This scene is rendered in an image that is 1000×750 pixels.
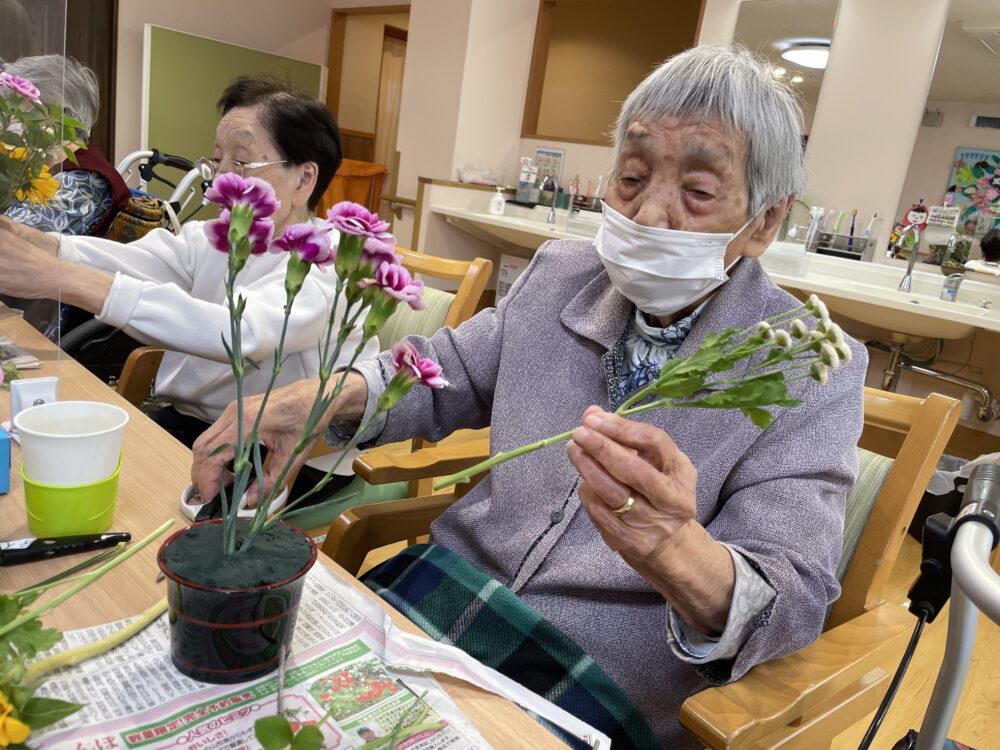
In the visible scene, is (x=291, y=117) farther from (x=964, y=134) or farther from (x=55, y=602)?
(x=964, y=134)

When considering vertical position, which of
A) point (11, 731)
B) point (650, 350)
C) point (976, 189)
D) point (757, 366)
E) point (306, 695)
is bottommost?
point (306, 695)

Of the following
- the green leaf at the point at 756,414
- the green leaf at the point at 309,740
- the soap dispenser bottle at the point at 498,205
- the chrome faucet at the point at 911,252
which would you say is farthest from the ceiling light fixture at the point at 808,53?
the green leaf at the point at 309,740

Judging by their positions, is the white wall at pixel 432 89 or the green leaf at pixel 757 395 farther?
the white wall at pixel 432 89

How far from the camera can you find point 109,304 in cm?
122

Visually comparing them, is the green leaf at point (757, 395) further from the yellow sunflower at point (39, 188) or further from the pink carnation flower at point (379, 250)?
the yellow sunflower at point (39, 188)

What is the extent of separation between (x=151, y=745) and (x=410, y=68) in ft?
16.8

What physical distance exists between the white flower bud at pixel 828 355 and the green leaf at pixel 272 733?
1.37ft

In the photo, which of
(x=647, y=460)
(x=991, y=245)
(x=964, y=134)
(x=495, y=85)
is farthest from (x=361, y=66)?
(x=647, y=460)

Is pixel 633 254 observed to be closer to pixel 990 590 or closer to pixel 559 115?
pixel 990 590

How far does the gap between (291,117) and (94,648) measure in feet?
4.04

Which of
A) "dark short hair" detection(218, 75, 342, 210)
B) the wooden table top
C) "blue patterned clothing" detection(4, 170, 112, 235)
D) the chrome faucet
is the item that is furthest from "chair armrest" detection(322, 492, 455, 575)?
the chrome faucet

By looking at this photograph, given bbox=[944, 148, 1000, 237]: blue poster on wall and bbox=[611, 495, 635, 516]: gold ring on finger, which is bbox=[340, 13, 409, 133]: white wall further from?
bbox=[611, 495, 635, 516]: gold ring on finger

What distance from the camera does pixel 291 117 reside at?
154 centimetres

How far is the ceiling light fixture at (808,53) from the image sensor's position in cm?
357
